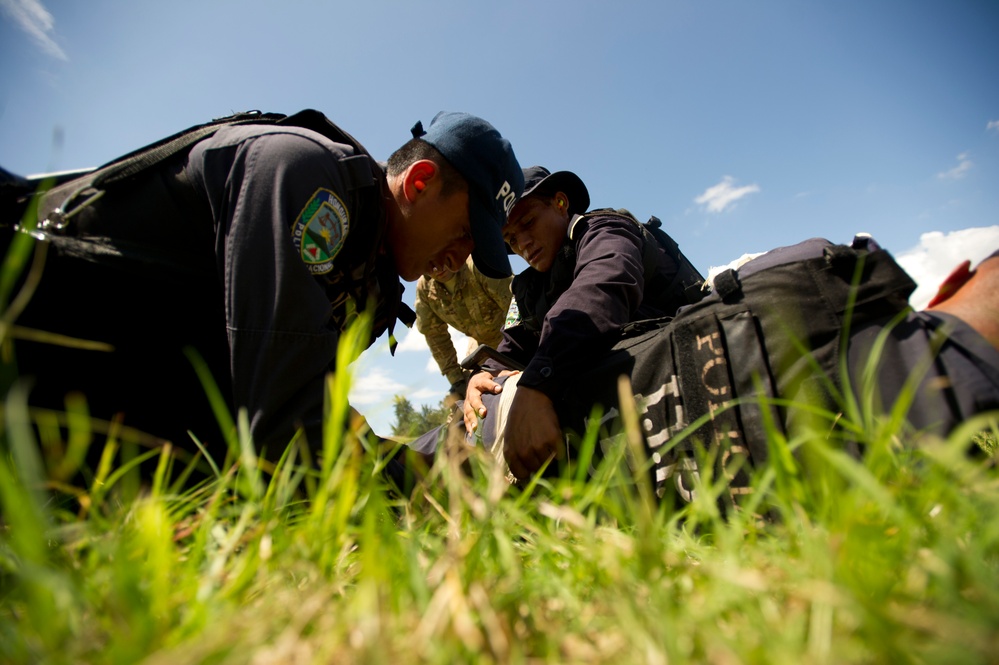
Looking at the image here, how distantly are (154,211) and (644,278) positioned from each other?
209 cm

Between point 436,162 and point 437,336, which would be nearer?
point 436,162

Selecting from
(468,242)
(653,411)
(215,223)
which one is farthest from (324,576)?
(468,242)

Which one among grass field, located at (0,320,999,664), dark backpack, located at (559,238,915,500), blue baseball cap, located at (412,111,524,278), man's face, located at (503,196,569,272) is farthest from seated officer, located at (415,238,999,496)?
man's face, located at (503,196,569,272)

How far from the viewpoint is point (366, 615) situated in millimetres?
370

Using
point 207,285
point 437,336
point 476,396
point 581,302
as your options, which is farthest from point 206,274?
point 437,336

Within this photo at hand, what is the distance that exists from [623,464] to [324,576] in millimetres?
1093

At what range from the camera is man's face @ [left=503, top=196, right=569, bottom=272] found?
2.94 metres

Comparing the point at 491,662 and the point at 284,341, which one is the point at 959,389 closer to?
the point at 491,662

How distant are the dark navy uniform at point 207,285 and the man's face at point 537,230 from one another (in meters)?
1.28

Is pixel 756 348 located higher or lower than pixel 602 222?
lower

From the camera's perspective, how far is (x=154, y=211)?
62.7 inches

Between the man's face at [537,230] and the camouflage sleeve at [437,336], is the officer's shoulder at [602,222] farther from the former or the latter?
the camouflage sleeve at [437,336]

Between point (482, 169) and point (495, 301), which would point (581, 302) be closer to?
point (482, 169)

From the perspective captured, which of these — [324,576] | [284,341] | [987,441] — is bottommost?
[987,441]
